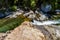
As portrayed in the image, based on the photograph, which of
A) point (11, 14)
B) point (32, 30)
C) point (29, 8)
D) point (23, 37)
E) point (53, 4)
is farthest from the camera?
point (53, 4)

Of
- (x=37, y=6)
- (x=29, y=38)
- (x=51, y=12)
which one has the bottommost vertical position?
(x=29, y=38)

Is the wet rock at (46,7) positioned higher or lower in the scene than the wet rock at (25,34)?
higher

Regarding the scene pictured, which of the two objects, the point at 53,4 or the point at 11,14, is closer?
the point at 11,14

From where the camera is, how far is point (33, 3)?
2833 centimetres

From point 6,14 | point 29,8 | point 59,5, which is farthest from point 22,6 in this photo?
point 59,5

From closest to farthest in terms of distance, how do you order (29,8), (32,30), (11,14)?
(32,30), (11,14), (29,8)

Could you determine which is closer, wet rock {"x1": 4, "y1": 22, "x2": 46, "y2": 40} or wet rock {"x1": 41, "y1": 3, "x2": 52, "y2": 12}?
wet rock {"x1": 4, "y1": 22, "x2": 46, "y2": 40}

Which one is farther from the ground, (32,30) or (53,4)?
(53,4)

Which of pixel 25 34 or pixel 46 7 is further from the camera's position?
pixel 46 7

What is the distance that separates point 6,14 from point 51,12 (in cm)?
751

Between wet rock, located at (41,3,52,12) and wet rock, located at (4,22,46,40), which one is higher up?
wet rock, located at (41,3,52,12)

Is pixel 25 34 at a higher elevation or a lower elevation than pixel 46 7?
lower

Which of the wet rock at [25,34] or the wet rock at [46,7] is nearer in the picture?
the wet rock at [25,34]

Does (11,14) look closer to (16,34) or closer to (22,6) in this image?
(22,6)
